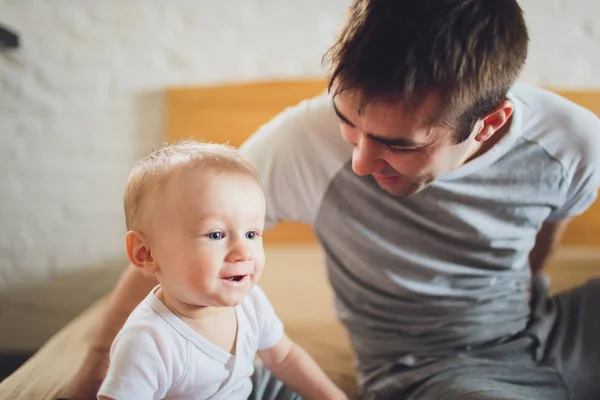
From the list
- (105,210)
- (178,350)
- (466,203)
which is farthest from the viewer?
(105,210)

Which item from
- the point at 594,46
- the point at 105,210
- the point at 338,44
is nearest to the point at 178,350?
the point at 338,44

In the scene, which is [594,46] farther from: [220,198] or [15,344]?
[15,344]

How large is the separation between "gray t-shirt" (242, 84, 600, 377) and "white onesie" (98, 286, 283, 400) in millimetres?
277

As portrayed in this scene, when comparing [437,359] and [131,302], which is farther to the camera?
[437,359]

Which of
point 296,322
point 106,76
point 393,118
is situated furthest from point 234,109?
point 393,118

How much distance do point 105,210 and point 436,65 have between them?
1.22 meters

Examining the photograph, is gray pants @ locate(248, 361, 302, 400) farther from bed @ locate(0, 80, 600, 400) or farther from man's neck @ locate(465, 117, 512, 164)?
man's neck @ locate(465, 117, 512, 164)

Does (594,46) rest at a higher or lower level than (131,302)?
higher

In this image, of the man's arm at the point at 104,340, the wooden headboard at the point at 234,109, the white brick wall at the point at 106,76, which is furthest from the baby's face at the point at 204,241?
the white brick wall at the point at 106,76

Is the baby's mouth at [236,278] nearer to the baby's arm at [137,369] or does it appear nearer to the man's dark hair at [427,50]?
the baby's arm at [137,369]

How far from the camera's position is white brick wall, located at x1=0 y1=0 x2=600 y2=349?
153 cm

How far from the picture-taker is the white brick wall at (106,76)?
5.02 feet

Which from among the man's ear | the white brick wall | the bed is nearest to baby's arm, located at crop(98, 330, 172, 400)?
the bed

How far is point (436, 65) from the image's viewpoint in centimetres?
65
